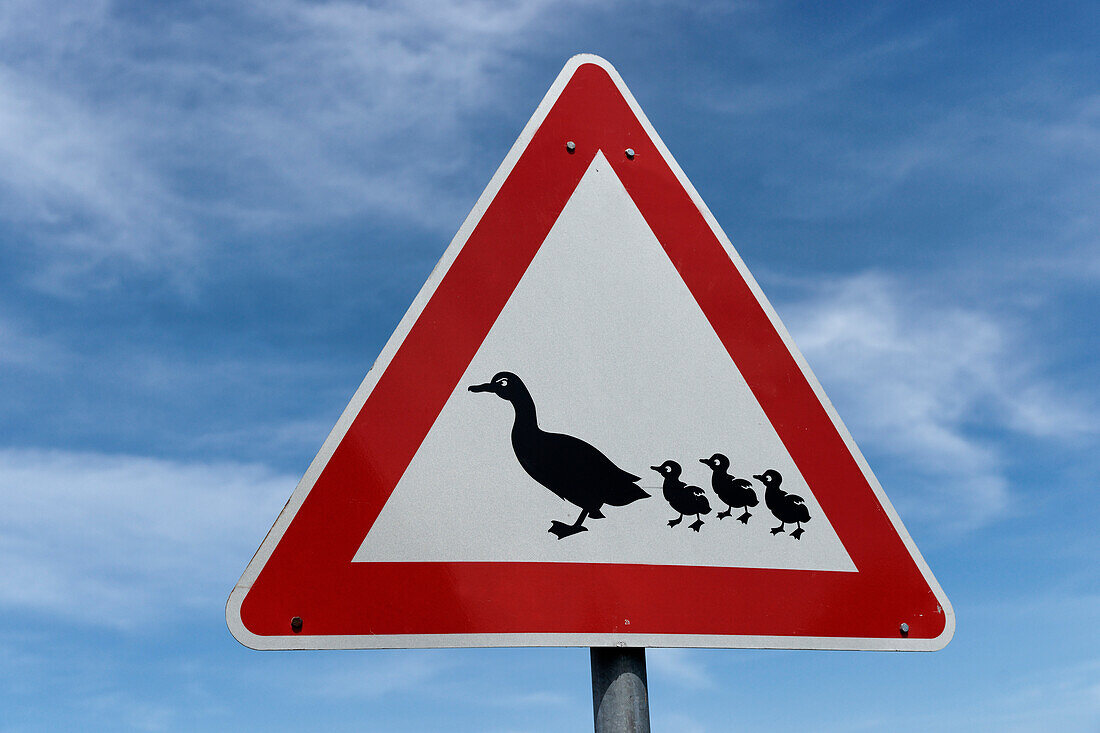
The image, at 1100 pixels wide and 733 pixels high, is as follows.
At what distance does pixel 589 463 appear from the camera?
1.28 metres

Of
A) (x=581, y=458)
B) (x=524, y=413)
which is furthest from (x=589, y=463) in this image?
(x=524, y=413)

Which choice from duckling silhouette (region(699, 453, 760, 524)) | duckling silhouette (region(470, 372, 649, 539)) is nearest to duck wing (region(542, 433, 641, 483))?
duckling silhouette (region(470, 372, 649, 539))

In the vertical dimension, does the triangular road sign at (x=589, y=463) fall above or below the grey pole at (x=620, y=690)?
above

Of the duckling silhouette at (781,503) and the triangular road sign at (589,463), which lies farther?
the duckling silhouette at (781,503)

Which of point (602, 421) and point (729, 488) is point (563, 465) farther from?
point (729, 488)

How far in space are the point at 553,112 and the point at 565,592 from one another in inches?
30.3

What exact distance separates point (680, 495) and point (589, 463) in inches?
5.8

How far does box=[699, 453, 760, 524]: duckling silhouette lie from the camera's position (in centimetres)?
135

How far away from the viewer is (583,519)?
1.25 meters

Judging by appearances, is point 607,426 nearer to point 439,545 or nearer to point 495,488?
point 495,488

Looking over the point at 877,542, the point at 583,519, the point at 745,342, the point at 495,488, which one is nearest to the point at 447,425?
the point at 495,488

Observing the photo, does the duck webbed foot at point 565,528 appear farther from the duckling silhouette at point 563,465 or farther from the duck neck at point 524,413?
the duck neck at point 524,413

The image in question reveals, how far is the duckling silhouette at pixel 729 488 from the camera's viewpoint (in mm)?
1352

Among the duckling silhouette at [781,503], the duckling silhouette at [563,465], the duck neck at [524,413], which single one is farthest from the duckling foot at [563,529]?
the duckling silhouette at [781,503]
